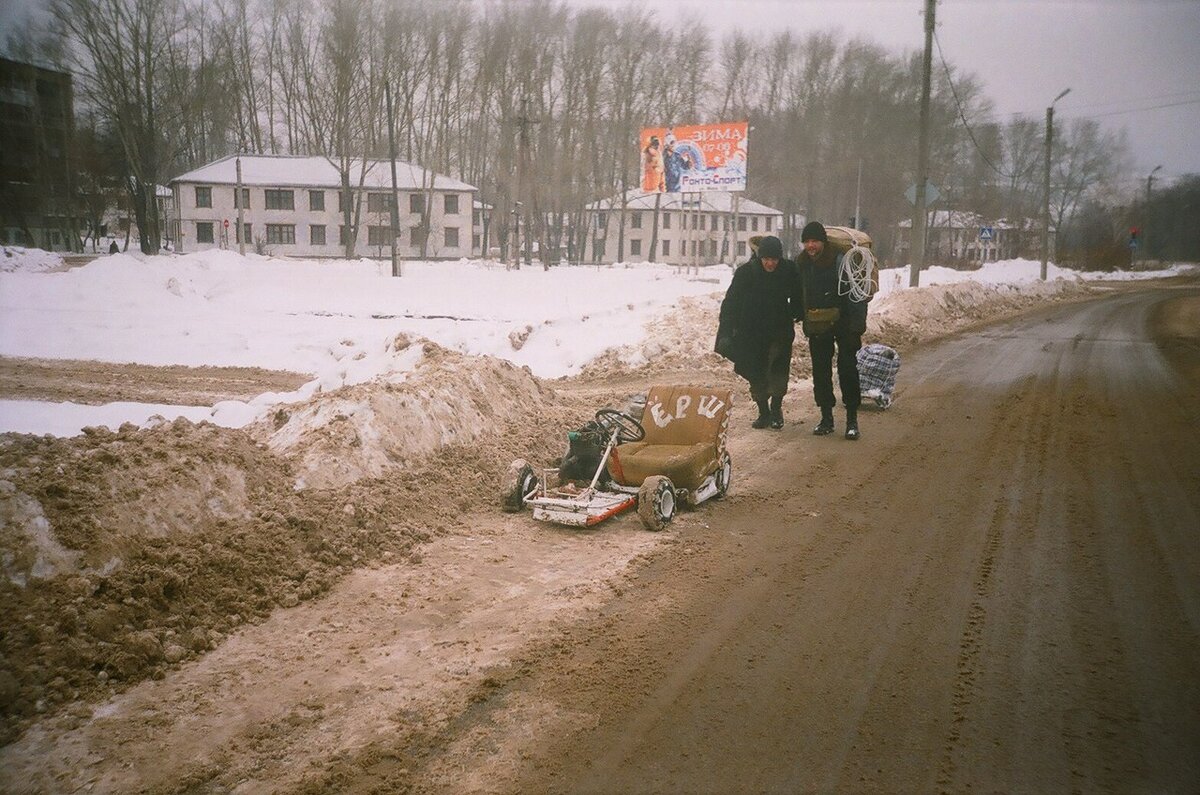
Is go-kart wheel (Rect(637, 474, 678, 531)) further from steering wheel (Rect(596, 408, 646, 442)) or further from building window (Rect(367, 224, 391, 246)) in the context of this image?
building window (Rect(367, 224, 391, 246))

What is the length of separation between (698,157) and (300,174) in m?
40.7

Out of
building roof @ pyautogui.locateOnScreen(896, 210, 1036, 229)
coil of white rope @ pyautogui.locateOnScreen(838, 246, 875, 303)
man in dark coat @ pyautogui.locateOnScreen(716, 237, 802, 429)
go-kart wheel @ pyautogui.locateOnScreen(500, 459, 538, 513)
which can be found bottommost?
go-kart wheel @ pyautogui.locateOnScreen(500, 459, 538, 513)

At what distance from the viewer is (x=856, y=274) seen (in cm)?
923

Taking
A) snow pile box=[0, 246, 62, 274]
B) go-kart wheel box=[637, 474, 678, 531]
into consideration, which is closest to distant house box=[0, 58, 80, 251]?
snow pile box=[0, 246, 62, 274]

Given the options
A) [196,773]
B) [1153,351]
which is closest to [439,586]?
[196,773]

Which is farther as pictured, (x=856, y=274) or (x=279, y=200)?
(x=279, y=200)

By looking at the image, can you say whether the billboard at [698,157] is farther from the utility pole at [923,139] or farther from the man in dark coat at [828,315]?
the man in dark coat at [828,315]

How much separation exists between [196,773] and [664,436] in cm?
483

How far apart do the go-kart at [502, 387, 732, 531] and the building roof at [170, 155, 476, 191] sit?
60.5 m

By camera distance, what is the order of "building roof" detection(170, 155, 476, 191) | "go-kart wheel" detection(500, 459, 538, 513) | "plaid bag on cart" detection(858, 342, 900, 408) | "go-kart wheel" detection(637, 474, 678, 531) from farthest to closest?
1. "building roof" detection(170, 155, 476, 191)
2. "plaid bag on cart" detection(858, 342, 900, 408)
3. "go-kart wheel" detection(500, 459, 538, 513)
4. "go-kart wheel" detection(637, 474, 678, 531)

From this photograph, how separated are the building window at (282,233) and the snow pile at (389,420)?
65486 millimetres

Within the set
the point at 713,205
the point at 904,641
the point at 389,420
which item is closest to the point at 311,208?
the point at 713,205

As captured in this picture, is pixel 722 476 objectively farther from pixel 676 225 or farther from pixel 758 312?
pixel 676 225

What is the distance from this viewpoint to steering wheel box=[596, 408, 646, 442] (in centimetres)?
751
